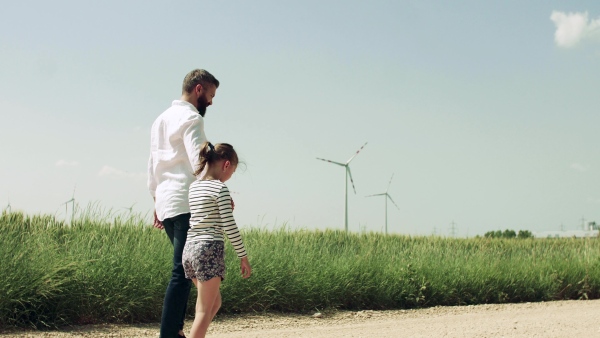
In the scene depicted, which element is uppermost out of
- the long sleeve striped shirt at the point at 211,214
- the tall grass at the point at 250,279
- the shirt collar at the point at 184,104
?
the shirt collar at the point at 184,104

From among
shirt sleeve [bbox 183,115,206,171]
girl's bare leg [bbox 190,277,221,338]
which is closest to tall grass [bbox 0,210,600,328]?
girl's bare leg [bbox 190,277,221,338]

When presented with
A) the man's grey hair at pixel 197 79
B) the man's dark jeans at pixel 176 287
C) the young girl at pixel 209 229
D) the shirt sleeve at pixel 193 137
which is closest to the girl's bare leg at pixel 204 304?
the young girl at pixel 209 229

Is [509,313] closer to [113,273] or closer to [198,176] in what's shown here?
[113,273]

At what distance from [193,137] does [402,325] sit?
3967 mm

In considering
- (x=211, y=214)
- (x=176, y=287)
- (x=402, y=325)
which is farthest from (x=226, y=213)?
(x=402, y=325)

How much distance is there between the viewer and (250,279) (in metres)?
7.64

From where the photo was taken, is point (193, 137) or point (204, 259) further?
point (193, 137)

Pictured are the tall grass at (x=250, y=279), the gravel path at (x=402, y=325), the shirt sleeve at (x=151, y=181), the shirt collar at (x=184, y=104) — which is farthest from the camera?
the tall grass at (x=250, y=279)

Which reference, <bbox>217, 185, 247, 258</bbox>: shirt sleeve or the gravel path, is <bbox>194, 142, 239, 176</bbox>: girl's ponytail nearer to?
<bbox>217, 185, 247, 258</bbox>: shirt sleeve

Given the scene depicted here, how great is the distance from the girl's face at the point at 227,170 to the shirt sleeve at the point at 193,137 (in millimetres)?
192

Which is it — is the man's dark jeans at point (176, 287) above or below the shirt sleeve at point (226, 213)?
below

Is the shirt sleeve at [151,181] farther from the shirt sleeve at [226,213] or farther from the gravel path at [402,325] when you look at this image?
the gravel path at [402,325]

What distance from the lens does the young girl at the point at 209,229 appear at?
3.94 meters

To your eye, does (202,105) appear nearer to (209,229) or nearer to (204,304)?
(209,229)
